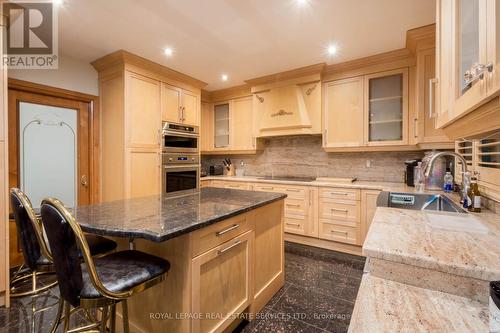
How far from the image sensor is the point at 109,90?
10.3ft

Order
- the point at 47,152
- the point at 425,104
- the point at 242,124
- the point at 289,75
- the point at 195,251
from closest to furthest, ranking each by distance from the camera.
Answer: the point at 195,251, the point at 425,104, the point at 47,152, the point at 289,75, the point at 242,124

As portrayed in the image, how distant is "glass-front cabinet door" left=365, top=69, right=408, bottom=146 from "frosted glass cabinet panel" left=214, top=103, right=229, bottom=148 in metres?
2.47

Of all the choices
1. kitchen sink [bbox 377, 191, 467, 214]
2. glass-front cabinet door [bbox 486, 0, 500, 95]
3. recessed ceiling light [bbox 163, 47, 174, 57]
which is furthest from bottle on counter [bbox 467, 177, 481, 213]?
recessed ceiling light [bbox 163, 47, 174, 57]

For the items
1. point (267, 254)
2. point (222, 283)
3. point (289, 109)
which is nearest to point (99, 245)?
point (222, 283)

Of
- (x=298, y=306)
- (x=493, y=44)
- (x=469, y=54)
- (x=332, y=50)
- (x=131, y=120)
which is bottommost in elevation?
(x=298, y=306)

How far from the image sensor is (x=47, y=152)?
2834 millimetres

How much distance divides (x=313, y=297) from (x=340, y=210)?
4.23ft

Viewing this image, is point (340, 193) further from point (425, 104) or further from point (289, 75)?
point (289, 75)

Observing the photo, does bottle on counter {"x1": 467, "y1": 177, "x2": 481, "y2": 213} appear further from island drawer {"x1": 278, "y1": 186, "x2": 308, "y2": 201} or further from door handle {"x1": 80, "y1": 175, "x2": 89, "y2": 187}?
door handle {"x1": 80, "y1": 175, "x2": 89, "y2": 187}

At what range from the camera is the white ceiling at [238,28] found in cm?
204

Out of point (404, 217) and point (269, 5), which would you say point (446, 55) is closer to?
point (404, 217)

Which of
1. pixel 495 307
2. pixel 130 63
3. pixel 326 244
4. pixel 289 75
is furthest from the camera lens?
pixel 289 75

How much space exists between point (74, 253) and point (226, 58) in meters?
2.83

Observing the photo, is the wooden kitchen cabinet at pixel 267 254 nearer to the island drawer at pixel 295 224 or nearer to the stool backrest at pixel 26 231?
the island drawer at pixel 295 224
